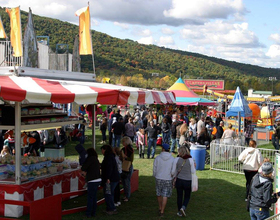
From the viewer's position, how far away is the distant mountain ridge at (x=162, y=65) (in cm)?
8212

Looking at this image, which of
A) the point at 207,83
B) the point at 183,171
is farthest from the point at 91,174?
the point at 207,83

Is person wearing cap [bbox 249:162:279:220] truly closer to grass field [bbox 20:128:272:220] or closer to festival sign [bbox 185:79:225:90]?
grass field [bbox 20:128:272:220]

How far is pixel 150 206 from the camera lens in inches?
327

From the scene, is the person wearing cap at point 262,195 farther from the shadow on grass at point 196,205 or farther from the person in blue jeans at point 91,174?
the person in blue jeans at point 91,174

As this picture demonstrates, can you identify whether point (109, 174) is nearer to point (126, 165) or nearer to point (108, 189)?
point (108, 189)

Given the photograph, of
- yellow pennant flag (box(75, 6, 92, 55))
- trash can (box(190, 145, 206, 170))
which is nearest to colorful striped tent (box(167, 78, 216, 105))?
trash can (box(190, 145, 206, 170))

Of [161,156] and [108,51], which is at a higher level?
[108,51]

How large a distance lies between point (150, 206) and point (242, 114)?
9.70 metres

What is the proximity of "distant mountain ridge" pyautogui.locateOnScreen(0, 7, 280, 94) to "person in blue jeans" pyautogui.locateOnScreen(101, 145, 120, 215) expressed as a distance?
5108cm

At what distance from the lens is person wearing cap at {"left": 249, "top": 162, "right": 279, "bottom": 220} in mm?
5676

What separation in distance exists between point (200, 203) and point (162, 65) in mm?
102764

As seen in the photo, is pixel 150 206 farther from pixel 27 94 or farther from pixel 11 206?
pixel 27 94

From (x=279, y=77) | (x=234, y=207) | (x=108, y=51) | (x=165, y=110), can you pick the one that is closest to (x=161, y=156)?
(x=234, y=207)

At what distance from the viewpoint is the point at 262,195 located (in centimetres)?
571
